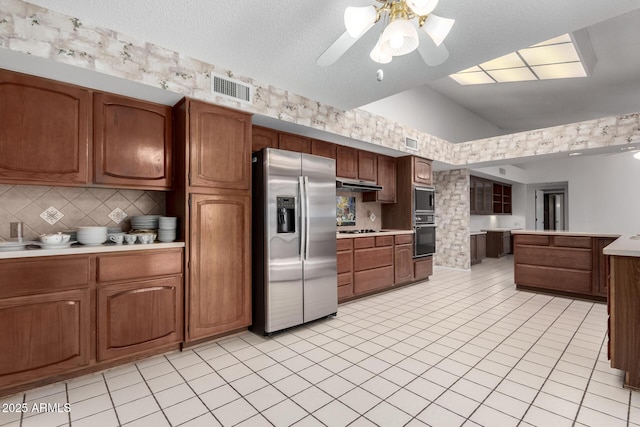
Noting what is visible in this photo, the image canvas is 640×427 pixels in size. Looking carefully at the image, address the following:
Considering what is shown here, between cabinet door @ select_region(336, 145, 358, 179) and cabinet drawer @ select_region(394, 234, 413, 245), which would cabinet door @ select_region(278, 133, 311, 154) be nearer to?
cabinet door @ select_region(336, 145, 358, 179)

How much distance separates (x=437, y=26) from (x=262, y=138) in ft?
7.79

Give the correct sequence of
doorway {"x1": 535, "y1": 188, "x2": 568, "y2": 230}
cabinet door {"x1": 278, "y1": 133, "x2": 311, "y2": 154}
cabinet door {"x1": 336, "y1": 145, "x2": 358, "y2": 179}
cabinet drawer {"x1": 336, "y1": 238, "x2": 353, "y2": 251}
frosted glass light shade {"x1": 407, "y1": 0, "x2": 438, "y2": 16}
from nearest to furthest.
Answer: frosted glass light shade {"x1": 407, "y1": 0, "x2": 438, "y2": 16}
cabinet door {"x1": 278, "y1": 133, "x2": 311, "y2": 154}
cabinet drawer {"x1": 336, "y1": 238, "x2": 353, "y2": 251}
cabinet door {"x1": 336, "y1": 145, "x2": 358, "y2": 179}
doorway {"x1": 535, "y1": 188, "x2": 568, "y2": 230}

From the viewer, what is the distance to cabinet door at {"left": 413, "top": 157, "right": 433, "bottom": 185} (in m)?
5.49

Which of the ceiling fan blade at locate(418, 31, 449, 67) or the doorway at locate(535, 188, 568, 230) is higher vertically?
the ceiling fan blade at locate(418, 31, 449, 67)

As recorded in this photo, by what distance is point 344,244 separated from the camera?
413 cm

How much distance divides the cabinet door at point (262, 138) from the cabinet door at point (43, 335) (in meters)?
2.22

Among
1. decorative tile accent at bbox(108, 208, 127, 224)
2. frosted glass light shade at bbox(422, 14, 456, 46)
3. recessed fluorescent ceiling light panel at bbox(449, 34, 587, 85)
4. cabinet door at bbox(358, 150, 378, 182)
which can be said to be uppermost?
recessed fluorescent ceiling light panel at bbox(449, 34, 587, 85)

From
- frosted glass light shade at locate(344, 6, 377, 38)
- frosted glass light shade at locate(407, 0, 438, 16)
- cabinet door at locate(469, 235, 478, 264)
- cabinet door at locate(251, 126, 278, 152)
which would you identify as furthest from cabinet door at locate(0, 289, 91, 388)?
cabinet door at locate(469, 235, 478, 264)

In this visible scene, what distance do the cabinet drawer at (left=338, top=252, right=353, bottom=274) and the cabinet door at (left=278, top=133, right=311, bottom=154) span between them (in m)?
1.57


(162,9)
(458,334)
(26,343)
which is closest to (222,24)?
(162,9)

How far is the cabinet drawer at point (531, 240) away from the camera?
15.2ft

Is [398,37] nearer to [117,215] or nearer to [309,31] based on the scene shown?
[309,31]

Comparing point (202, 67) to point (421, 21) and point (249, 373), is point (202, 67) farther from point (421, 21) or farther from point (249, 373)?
point (249, 373)

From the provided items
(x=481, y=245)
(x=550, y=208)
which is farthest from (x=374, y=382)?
(x=550, y=208)
